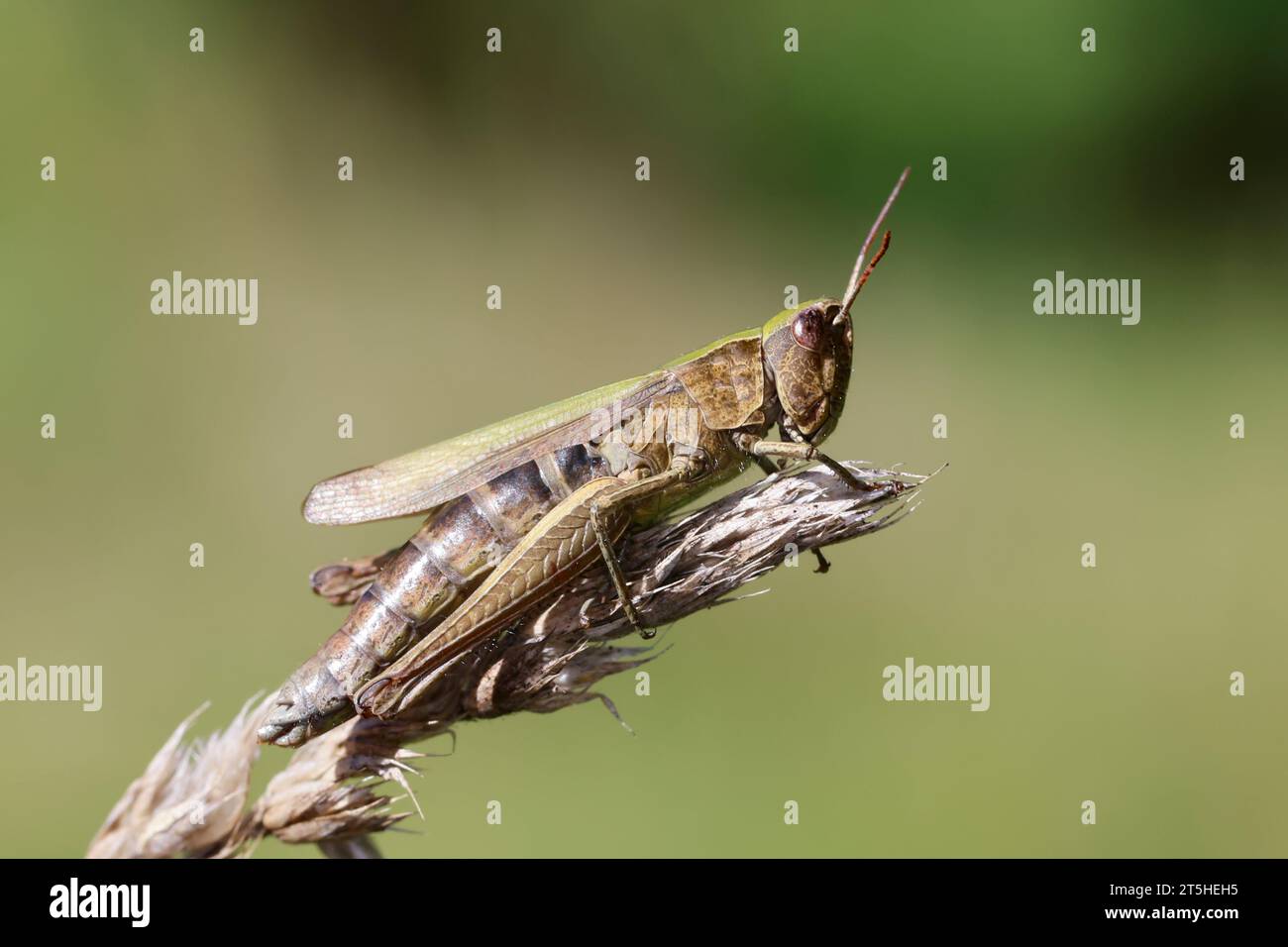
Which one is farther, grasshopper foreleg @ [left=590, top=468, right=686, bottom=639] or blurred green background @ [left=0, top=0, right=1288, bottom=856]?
blurred green background @ [left=0, top=0, right=1288, bottom=856]

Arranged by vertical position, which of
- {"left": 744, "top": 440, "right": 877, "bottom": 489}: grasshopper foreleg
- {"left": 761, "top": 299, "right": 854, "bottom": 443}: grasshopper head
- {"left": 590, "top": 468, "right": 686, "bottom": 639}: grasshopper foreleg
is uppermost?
{"left": 761, "top": 299, "right": 854, "bottom": 443}: grasshopper head

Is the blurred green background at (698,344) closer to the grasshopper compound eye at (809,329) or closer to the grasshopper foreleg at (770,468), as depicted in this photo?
the grasshopper foreleg at (770,468)

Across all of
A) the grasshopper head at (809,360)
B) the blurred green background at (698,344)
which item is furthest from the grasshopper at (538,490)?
the blurred green background at (698,344)

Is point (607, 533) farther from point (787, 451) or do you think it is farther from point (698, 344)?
point (698, 344)

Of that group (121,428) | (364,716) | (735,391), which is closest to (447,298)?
(121,428)

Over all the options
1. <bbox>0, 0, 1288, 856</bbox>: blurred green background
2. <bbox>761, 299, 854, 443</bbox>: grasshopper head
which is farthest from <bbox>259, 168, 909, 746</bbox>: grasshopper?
<bbox>0, 0, 1288, 856</bbox>: blurred green background

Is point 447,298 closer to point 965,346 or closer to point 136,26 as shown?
point 136,26

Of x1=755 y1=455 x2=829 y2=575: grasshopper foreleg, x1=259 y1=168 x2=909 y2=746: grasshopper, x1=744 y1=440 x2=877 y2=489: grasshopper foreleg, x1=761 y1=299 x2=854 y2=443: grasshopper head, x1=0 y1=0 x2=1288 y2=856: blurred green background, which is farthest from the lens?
x1=0 y1=0 x2=1288 y2=856: blurred green background

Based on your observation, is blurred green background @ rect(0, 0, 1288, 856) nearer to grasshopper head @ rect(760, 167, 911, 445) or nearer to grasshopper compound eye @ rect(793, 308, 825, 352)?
grasshopper head @ rect(760, 167, 911, 445)
